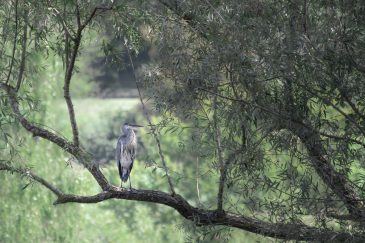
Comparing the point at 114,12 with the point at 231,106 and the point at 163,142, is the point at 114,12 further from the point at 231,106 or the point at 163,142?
the point at 163,142

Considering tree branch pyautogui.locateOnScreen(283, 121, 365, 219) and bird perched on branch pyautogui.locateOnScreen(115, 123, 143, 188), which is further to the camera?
bird perched on branch pyautogui.locateOnScreen(115, 123, 143, 188)

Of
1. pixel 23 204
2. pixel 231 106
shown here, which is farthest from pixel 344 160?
pixel 23 204

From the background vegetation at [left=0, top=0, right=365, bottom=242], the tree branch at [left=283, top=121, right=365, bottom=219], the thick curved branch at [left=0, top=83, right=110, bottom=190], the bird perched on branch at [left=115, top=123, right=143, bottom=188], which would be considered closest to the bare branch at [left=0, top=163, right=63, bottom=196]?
the background vegetation at [left=0, top=0, right=365, bottom=242]

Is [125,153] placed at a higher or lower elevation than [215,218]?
higher

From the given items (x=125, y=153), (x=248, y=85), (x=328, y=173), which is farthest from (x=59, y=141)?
(x=125, y=153)

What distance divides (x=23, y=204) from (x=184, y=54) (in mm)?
6214

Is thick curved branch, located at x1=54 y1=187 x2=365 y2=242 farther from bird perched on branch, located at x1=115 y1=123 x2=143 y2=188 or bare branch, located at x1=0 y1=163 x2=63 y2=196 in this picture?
bird perched on branch, located at x1=115 y1=123 x2=143 y2=188

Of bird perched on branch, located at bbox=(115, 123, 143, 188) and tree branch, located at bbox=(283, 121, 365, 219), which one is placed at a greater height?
bird perched on branch, located at bbox=(115, 123, 143, 188)

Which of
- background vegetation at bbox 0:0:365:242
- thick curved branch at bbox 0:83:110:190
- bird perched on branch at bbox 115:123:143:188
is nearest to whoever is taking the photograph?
background vegetation at bbox 0:0:365:242

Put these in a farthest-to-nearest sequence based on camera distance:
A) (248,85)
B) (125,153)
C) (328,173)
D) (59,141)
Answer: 1. (125,153)
2. (59,141)
3. (328,173)
4. (248,85)

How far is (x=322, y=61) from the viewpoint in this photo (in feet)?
17.1

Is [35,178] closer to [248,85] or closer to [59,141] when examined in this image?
[59,141]

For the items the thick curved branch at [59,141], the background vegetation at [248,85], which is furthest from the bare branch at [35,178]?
the thick curved branch at [59,141]

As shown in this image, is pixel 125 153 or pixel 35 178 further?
pixel 125 153
